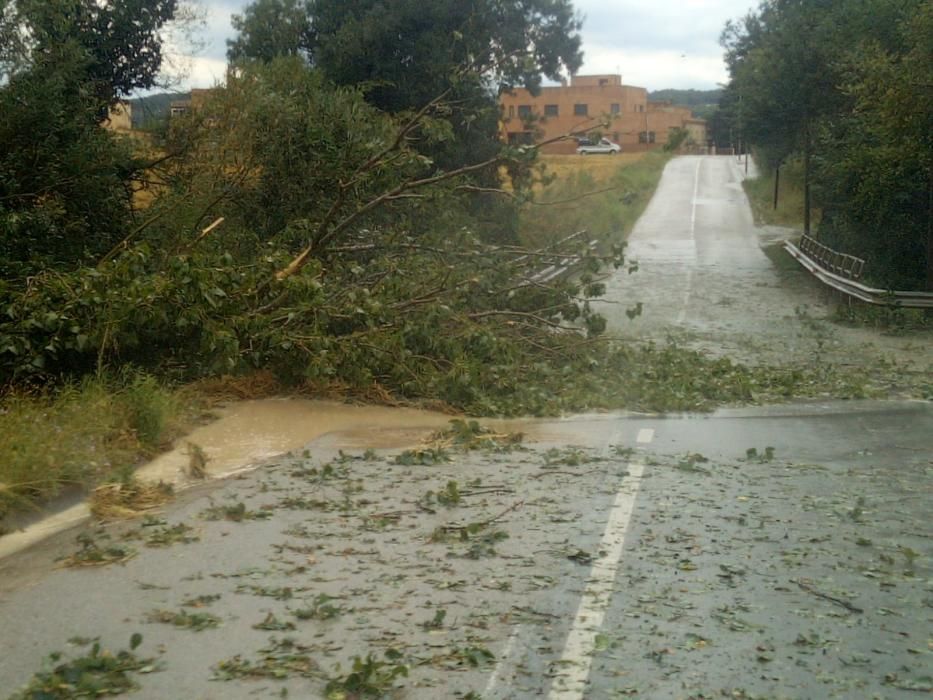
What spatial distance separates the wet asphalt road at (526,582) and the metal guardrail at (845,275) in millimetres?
13748

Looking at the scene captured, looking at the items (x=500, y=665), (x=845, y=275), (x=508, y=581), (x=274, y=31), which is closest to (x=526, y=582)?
(x=508, y=581)

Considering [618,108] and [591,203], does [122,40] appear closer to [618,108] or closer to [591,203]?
[591,203]

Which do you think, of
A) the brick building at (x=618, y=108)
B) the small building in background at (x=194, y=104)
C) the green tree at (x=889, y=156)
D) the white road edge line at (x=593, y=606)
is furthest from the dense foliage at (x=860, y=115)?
the brick building at (x=618, y=108)

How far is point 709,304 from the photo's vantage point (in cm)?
2475

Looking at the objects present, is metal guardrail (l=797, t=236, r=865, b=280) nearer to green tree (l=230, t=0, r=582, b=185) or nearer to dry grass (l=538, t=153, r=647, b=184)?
green tree (l=230, t=0, r=582, b=185)

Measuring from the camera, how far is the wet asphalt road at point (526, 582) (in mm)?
4949

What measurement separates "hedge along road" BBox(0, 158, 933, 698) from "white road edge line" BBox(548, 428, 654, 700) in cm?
2

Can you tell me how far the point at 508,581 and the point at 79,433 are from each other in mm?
4287

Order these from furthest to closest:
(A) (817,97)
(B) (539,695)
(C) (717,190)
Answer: (C) (717,190) < (A) (817,97) < (B) (539,695)

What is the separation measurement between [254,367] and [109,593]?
6380 mm

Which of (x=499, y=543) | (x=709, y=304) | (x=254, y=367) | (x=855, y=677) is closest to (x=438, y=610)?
(x=499, y=543)

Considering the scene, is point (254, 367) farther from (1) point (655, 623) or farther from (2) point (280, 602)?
(1) point (655, 623)

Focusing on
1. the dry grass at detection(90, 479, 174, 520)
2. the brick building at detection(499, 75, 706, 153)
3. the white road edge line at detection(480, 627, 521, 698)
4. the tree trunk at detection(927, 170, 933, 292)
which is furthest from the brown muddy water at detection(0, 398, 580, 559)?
the brick building at detection(499, 75, 706, 153)

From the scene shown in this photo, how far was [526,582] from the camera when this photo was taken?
6.22 metres
